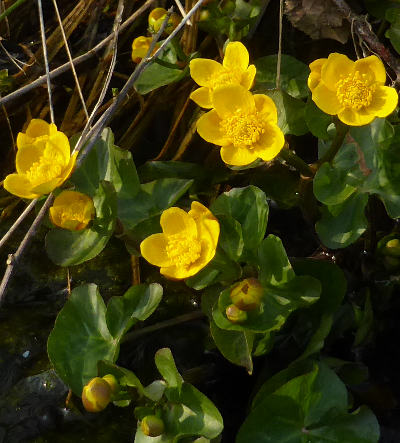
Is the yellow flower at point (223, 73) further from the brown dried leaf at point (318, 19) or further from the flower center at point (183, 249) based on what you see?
the brown dried leaf at point (318, 19)

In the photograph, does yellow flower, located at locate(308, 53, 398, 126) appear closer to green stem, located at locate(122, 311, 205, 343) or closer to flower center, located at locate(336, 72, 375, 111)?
flower center, located at locate(336, 72, 375, 111)

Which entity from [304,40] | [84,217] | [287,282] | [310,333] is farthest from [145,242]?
[304,40]

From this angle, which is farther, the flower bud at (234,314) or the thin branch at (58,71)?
the thin branch at (58,71)

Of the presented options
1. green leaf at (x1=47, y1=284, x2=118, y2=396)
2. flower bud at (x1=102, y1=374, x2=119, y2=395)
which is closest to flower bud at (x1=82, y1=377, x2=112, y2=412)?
flower bud at (x1=102, y1=374, x2=119, y2=395)

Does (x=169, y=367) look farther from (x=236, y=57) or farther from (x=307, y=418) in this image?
(x=236, y=57)

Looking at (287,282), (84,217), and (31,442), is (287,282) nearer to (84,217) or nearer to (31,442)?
(84,217)

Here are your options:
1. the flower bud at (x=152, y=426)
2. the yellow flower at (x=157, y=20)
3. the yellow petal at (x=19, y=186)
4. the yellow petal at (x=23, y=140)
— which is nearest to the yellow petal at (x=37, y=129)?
the yellow petal at (x=23, y=140)
